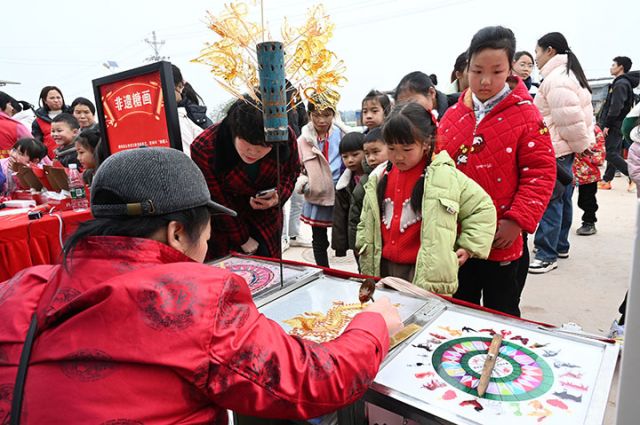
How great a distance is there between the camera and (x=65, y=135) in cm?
364

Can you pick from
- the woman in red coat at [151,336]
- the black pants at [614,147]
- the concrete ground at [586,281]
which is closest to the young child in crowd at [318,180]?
the concrete ground at [586,281]

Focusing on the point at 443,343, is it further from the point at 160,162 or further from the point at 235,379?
the point at 160,162

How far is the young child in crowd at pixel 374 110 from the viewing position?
106 inches

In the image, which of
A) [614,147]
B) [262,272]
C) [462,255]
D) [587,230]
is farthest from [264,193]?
[614,147]

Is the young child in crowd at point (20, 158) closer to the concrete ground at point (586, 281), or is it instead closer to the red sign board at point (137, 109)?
the red sign board at point (137, 109)

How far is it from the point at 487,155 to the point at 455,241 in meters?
0.40

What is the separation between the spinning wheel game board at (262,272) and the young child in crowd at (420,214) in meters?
0.29

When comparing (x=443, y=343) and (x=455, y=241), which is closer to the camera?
(x=443, y=343)

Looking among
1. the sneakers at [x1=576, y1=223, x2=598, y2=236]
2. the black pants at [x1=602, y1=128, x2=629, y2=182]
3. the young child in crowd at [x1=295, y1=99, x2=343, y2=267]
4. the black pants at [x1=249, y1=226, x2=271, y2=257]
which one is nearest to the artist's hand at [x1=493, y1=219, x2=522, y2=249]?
the black pants at [x1=249, y1=226, x2=271, y2=257]

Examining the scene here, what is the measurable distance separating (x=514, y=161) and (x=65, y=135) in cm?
379

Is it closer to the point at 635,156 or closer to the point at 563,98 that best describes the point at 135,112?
the point at 635,156

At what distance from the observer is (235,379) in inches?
24.8

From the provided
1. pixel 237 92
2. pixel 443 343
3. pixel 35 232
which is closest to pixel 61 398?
pixel 443 343

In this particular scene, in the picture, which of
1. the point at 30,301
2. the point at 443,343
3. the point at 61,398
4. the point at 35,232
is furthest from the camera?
the point at 35,232
